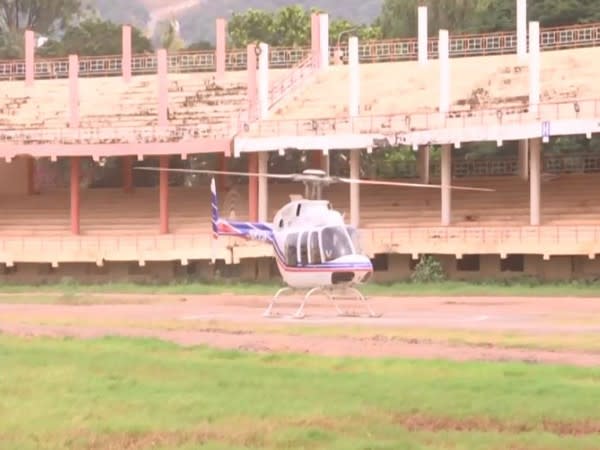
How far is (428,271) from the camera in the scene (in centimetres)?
4794

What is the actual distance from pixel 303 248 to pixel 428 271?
17.3 meters

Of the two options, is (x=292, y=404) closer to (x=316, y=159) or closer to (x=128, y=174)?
(x=316, y=159)

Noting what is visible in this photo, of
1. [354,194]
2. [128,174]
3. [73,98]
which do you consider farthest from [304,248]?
[128,174]

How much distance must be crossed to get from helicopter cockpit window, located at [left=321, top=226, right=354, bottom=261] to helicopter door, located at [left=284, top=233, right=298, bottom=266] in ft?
2.89

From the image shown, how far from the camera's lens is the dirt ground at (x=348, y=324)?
22.4 meters

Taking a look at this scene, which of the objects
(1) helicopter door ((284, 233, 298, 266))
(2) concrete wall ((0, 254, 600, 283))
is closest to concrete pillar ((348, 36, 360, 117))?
(2) concrete wall ((0, 254, 600, 283))

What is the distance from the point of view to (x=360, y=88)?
5834cm

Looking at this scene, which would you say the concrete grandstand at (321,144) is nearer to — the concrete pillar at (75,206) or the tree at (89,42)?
the concrete pillar at (75,206)

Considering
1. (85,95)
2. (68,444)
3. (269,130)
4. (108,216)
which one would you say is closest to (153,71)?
(85,95)

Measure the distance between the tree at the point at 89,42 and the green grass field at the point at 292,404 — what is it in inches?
2810

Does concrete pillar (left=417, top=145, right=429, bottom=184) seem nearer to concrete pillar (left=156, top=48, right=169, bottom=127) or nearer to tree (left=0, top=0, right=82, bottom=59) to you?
concrete pillar (left=156, top=48, right=169, bottom=127)

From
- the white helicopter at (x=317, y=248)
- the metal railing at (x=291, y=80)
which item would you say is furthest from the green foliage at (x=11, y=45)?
the white helicopter at (x=317, y=248)

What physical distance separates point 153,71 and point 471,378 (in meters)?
54.9

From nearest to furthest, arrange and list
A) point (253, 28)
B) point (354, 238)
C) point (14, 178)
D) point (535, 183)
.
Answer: point (354, 238)
point (535, 183)
point (14, 178)
point (253, 28)
